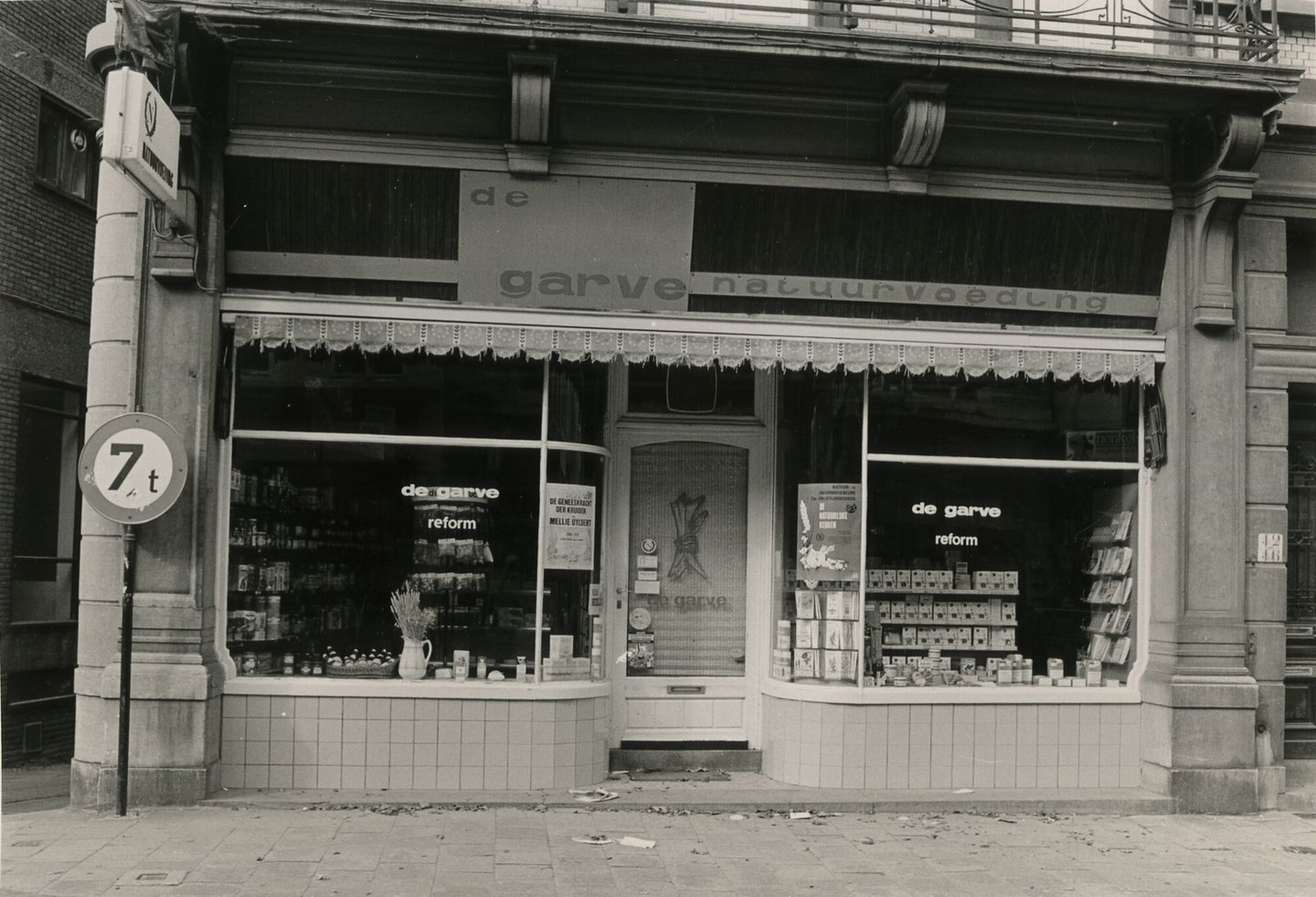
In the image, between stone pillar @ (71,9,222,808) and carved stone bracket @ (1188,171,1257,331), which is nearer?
stone pillar @ (71,9,222,808)

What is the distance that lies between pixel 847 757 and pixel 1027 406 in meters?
3.31

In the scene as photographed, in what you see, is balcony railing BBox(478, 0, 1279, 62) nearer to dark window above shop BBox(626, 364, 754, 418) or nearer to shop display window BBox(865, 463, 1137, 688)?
dark window above shop BBox(626, 364, 754, 418)

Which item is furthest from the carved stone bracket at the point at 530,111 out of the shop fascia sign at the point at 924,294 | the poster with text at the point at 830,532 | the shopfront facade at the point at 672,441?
the poster with text at the point at 830,532

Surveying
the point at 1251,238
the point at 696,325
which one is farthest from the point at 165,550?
the point at 1251,238

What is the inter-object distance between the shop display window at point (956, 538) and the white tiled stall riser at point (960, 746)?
328 millimetres

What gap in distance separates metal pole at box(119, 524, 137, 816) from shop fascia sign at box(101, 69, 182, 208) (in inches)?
99.2

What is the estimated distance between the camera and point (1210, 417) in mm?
9508

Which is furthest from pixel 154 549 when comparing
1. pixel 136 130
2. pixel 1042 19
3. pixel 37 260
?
pixel 1042 19

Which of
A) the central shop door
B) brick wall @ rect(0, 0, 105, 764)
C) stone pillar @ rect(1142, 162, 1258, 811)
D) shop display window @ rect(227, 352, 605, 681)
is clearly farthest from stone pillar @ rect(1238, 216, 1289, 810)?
→ brick wall @ rect(0, 0, 105, 764)

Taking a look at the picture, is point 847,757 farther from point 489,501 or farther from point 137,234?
point 137,234

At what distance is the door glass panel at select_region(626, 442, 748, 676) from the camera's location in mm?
10148

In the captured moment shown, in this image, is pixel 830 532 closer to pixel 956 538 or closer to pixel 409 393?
pixel 956 538

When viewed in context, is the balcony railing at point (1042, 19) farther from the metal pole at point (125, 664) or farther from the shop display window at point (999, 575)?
the metal pole at point (125, 664)

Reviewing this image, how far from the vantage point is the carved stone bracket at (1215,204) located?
9.20 metres
